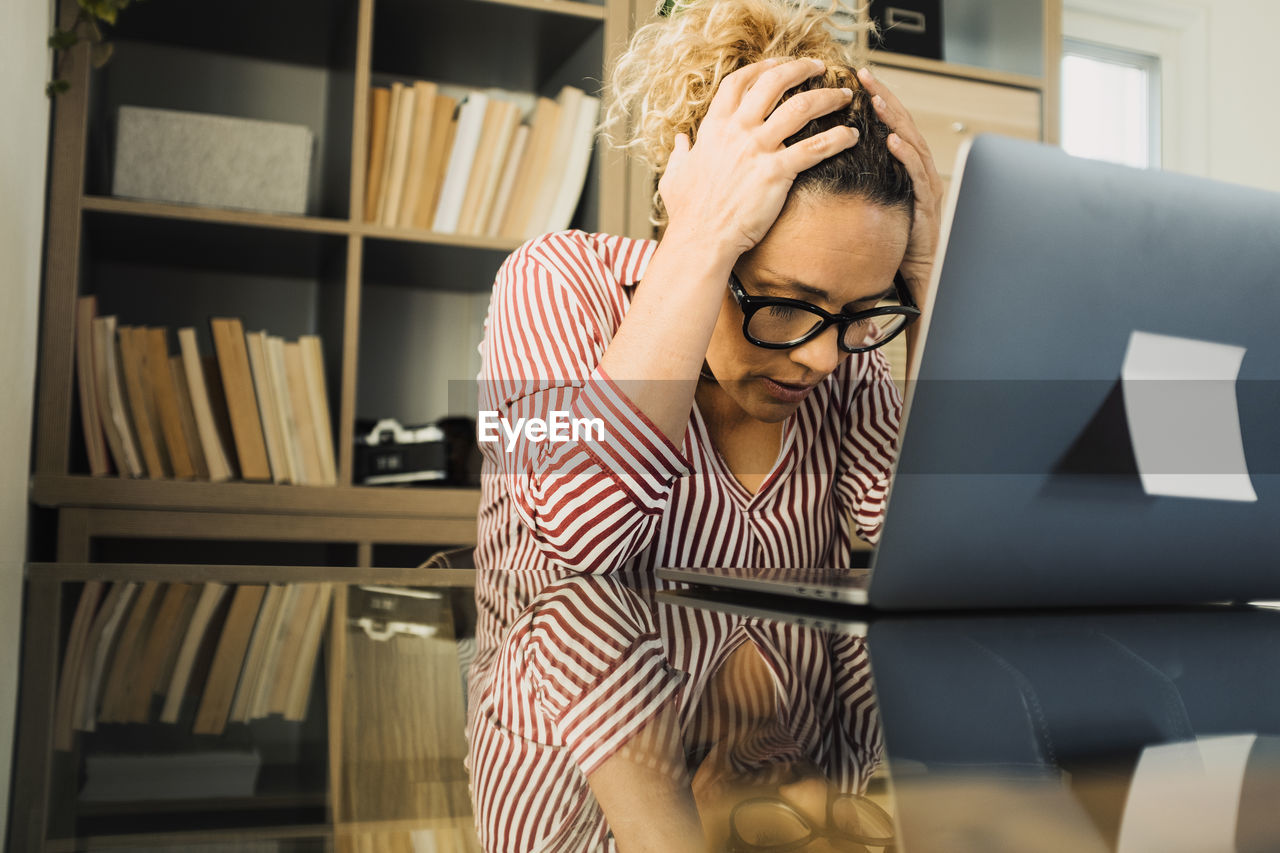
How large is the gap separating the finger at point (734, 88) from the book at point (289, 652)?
0.63 metres

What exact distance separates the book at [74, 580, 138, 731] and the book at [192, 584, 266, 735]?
0.03 meters

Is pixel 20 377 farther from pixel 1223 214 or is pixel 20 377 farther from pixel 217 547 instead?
pixel 1223 214

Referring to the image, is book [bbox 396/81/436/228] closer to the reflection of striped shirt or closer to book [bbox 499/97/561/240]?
book [bbox 499/97/561/240]

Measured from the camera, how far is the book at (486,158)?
1.99m

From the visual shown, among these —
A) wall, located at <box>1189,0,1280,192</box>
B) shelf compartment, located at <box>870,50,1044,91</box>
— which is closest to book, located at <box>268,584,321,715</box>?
shelf compartment, located at <box>870,50,1044,91</box>

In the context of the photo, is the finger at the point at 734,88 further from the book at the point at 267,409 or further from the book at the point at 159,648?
the book at the point at 267,409

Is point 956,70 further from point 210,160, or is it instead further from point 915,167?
point 210,160

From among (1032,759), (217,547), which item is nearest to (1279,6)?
(217,547)

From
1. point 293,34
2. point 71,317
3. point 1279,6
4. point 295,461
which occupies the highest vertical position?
point 1279,6

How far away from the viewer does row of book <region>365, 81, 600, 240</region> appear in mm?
1927

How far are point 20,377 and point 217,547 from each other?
531mm

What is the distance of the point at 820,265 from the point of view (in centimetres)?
100

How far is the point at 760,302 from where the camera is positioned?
102cm

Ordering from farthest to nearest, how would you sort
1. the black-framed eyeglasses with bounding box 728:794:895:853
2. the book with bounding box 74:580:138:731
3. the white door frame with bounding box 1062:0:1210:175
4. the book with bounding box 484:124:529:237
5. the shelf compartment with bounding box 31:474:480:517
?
the white door frame with bounding box 1062:0:1210:175
the book with bounding box 484:124:529:237
the shelf compartment with bounding box 31:474:480:517
the book with bounding box 74:580:138:731
the black-framed eyeglasses with bounding box 728:794:895:853
